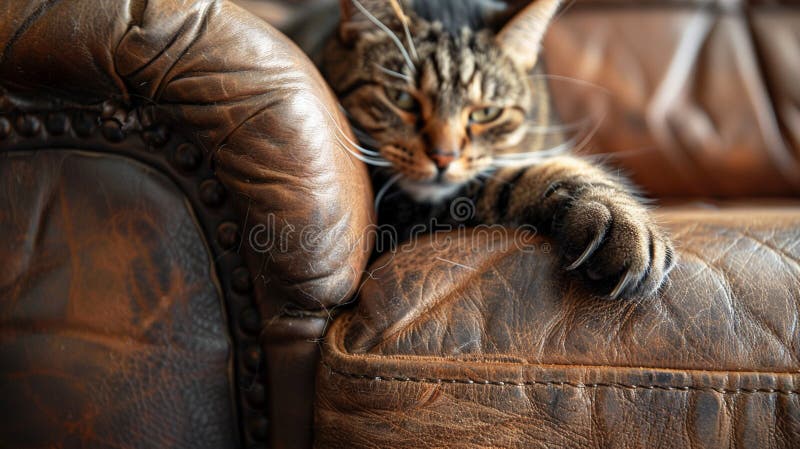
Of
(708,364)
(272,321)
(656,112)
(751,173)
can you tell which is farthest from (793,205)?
(272,321)

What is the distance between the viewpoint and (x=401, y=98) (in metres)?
0.83

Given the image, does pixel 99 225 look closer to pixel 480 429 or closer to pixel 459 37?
pixel 480 429

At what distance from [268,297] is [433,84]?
0.43 m

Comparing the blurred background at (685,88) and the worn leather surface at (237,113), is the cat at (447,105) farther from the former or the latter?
the blurred background at (685,88)

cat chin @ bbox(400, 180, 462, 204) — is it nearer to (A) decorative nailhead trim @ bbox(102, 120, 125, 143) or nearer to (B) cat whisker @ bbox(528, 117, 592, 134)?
(B) cat whisker @ bbox(528, 117, 592, 134)

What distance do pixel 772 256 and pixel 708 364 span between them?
5.9 inches

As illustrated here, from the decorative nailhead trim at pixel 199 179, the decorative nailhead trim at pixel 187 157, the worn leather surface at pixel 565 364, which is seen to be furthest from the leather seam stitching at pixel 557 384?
the decorative nailhead trim at pixel 187 157

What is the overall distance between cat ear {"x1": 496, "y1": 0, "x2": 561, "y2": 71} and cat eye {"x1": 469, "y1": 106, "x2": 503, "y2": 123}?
0.32 feet

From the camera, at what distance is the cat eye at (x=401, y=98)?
32.7 inches

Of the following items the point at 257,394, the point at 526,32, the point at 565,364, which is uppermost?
the point at 526,32

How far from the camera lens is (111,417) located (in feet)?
1.74

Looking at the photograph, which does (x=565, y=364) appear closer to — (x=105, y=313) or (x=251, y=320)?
(x=251, y=320)

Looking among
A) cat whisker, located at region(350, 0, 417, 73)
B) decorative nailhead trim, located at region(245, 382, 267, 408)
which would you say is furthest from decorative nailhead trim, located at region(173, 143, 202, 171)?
cat whisker, located at region(350, 0, 417, 73)

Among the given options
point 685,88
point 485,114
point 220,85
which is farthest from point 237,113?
point 685,88
